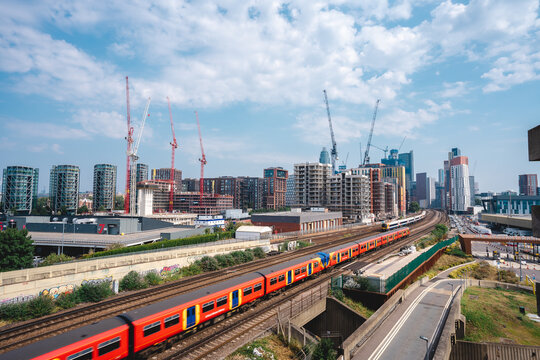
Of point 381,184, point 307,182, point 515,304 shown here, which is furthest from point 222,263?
point 381,184

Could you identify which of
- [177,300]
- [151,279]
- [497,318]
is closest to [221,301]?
[177,300]

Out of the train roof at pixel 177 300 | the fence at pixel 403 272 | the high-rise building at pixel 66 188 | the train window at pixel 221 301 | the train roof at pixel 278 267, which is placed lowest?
the fence at pixel 403 272

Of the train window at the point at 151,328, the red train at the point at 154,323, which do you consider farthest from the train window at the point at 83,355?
the train window at the point at 151,328

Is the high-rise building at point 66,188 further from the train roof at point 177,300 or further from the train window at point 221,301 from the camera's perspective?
the train window at point 221,301

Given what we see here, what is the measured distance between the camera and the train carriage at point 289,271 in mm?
27591

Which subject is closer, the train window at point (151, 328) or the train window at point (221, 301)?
the train window at point (151, 328)

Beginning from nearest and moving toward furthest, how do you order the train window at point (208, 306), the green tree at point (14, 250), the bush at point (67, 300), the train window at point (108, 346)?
1. the train window at point (108, 346)
2. the train window at point (208, 306)
3. the bush at point (67, 300)
4. the green tree at point (14, 250)

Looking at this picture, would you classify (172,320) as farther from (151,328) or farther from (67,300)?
(67,300)

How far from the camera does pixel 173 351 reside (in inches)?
717

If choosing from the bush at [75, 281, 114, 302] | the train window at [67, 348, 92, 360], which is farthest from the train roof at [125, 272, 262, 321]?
the bush at [75, 281, 114, 302]

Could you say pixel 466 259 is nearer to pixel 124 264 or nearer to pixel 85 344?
pixel 124 264

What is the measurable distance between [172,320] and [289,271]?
14483 millimetres

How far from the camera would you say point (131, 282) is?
32.3 metres

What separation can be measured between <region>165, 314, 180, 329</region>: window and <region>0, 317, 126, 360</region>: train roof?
2587 millimetres
